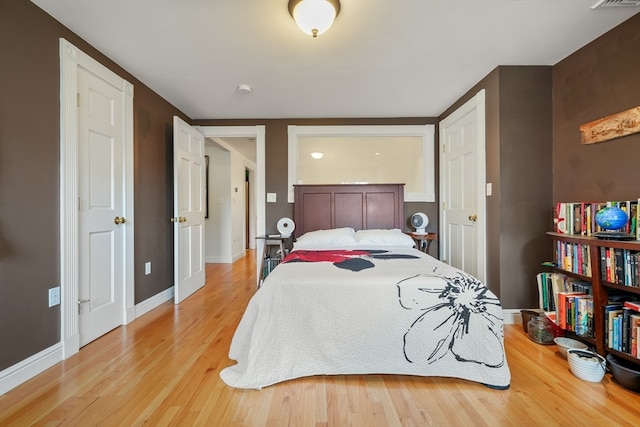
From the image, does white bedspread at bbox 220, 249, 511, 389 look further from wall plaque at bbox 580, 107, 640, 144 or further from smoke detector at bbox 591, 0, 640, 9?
smoke detector at bbox 591, 0, 640, 9

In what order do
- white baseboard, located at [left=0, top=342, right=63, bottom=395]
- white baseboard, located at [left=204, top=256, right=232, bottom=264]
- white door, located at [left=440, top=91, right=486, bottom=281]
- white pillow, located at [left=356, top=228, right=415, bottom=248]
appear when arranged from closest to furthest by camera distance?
white baseboard, located at [left=0, top=342, right=63, bottom=395] → white door, located at [left=440, top=91, right=486, bottom=281] → white pillow, located at [left=356, top=228, right=415, bottom=248] → white baseboard, located at [left=204, top=256, right=232, bottom=264]

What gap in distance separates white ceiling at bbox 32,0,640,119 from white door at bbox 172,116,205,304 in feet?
1.80

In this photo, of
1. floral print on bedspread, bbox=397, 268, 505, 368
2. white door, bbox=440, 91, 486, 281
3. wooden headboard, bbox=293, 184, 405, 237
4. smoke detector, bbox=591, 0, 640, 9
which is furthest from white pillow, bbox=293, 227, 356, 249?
smoke detector, bbox=591, 0, 640, 9

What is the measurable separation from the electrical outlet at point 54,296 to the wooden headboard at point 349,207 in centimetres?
237

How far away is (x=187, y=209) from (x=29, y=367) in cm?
194

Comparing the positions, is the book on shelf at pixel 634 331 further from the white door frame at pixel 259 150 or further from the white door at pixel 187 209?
the white door at pixel 187 209

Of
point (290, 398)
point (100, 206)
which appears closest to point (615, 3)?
point (290, 398)

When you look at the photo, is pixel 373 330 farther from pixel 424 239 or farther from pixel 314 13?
pixel 424 239

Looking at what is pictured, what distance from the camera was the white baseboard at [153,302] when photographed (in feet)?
9.22

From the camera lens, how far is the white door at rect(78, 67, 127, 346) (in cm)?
215

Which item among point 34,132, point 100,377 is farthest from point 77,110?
point 100,377

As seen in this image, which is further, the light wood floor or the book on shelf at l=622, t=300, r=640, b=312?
the book on shelf at l=622, t=300, r=640, b=312

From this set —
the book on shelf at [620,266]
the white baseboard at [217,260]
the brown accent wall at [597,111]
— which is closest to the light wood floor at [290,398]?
the book on shelf at [620,266]

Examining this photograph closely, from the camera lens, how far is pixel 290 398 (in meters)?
1.53
